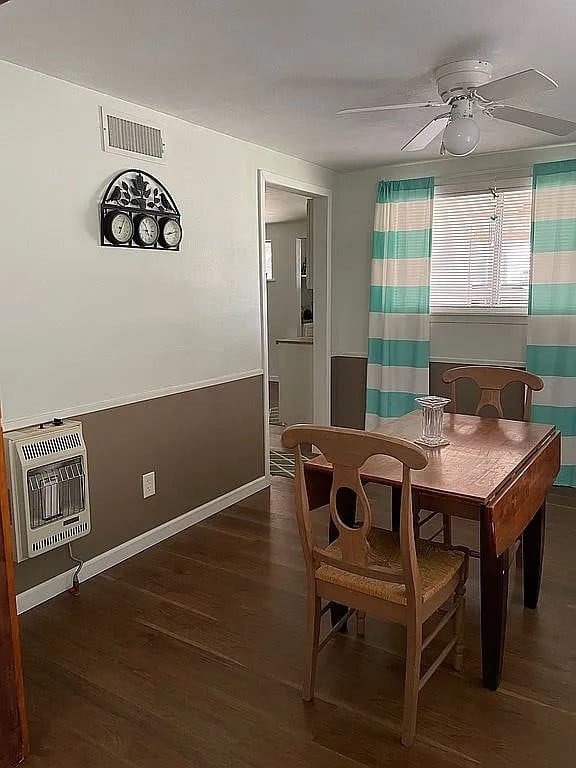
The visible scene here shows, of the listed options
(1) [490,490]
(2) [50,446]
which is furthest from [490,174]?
(2) [50,446]

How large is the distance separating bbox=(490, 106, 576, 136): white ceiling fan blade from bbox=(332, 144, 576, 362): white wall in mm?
1729

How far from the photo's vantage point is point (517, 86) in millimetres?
2283

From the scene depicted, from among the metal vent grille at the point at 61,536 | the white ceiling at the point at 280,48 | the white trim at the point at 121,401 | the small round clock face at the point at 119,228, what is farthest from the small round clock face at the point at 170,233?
the metal vent grille at the point at 61,536

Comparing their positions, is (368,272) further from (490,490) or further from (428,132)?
(490,490)

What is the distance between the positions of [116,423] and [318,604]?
1550 mm

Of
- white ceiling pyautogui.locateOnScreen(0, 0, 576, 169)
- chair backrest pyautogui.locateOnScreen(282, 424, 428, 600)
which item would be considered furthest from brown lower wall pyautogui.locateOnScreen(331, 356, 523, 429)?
chair backrest pyautogui.locateOnScreen(282, 424, 428, 600)

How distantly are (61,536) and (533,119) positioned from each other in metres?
2.69

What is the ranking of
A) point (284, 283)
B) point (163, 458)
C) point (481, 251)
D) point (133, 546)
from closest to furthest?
1. point (133, 546)
2. point (163, 458)
3. point (481, 251)
4. point (284, 283)

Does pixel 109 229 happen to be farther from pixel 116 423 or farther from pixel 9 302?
pixel 116 423

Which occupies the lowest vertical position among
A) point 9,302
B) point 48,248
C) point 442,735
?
point 442,735

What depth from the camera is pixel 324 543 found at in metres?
3.55

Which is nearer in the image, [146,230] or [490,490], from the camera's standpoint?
[490,490]

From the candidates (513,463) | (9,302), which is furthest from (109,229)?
(513,463)

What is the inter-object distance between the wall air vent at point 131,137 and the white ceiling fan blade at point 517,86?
5.57 ft
